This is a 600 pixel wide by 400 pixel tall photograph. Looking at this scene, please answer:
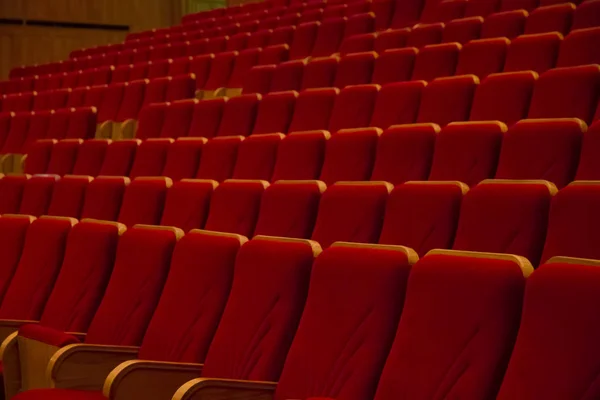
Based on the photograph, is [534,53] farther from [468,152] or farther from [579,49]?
[468,152]

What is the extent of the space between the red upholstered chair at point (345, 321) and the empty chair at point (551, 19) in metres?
0.47

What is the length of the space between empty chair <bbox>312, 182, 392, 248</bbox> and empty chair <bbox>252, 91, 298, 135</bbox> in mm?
271

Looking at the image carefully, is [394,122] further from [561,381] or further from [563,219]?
[561,381]

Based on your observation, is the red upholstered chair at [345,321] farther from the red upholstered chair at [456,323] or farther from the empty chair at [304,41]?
the empty chair at [304,41]

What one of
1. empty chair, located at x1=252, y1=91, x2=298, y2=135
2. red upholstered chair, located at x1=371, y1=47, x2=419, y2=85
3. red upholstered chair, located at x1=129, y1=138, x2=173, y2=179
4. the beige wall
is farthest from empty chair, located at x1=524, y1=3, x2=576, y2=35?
the beige wall

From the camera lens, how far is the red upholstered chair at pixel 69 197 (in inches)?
25.2

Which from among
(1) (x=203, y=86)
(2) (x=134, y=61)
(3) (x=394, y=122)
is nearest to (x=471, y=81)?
(3) (x=394, y=122)

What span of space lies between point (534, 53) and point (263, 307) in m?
0.39

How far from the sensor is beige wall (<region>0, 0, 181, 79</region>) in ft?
6.15

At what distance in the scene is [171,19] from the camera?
6.77ft

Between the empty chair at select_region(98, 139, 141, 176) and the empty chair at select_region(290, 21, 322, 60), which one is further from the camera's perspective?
the empty chair at select_region(290, 21, 322, 60)

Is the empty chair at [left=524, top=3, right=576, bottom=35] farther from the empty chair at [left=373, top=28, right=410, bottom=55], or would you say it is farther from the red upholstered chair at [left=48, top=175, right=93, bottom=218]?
the red upholstered chair at [left=48, top=175, right=93, bottom=218]

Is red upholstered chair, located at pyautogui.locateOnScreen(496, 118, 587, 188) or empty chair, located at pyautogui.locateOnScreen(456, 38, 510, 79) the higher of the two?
empty chair, located at pyautogui.locateOnScreen(456, 38, 510, 79)

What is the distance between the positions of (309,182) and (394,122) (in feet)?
0.57
